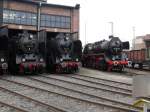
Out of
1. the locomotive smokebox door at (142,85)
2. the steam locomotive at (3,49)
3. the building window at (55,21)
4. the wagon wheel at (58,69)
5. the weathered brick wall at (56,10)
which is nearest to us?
the locomotive smokebox door at (142,85)

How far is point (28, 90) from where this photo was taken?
1511 cm

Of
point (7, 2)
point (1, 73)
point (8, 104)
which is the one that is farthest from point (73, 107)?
point (7, 2)

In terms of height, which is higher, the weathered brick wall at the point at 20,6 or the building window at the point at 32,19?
the weathered brick wall at the point at 20,6

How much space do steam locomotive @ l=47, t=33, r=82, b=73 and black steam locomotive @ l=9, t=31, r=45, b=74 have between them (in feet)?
3.77

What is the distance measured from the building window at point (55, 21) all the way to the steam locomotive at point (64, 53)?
15650 mm

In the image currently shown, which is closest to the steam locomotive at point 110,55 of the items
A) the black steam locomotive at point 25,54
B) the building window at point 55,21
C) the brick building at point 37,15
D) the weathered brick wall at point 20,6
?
Answer: the black steam locomotive at point 25,54

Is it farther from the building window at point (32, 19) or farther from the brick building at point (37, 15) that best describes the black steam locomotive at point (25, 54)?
the building window at point (32, 19)

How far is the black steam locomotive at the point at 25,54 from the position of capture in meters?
21.4

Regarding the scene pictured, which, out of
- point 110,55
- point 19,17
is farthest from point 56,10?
point 110,55

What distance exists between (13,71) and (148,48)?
14672mm

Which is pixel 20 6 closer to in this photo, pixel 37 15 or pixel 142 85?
pixel 37 15

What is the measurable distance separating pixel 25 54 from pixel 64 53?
109 inches

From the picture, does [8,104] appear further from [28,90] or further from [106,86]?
[106,86]

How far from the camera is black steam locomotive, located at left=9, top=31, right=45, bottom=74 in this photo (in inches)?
842
